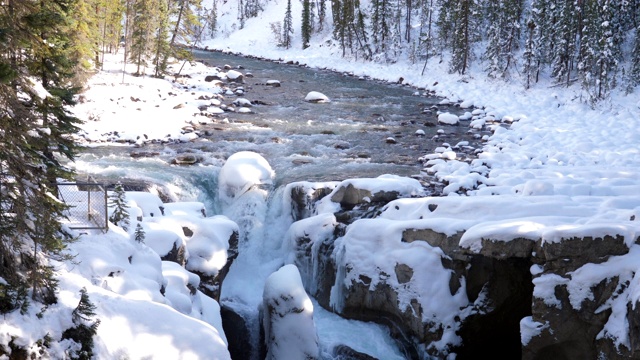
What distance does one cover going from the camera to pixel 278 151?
2327cm

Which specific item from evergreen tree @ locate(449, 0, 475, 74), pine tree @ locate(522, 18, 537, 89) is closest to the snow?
pine tree @ locate(522, 18, 537, 89)

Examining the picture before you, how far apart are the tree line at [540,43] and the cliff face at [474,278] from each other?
2116 cm

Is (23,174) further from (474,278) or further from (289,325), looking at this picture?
(474,278)

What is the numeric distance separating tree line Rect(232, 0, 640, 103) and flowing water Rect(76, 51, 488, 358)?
306 inches

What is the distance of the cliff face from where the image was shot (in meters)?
9.61

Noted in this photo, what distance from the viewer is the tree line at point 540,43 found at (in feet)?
106

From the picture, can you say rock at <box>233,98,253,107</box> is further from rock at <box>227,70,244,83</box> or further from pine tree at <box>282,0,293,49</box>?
pine tree at <box>282,0,293,49</box>

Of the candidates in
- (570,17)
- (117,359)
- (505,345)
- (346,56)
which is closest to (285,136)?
(505,345)

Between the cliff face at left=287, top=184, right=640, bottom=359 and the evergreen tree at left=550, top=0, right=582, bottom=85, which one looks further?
the evergreen tree at left=550, top=0, right=582, bottom=85

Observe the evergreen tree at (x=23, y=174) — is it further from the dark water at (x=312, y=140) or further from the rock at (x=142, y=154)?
the rock at (x=142, y=154)

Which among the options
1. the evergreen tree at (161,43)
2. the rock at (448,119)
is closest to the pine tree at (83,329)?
the rock at (448,119)

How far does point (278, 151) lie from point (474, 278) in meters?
13.1

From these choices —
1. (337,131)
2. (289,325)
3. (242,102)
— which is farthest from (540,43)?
(289,325)

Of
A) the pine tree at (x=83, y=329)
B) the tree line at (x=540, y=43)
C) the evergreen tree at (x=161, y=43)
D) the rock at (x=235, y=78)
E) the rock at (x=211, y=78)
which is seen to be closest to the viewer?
the pine tree at (x=83, y=329)
